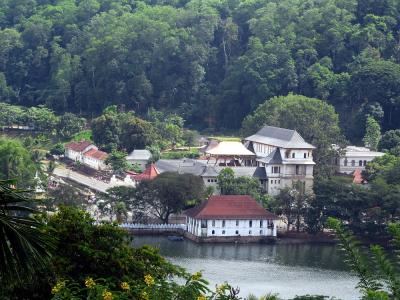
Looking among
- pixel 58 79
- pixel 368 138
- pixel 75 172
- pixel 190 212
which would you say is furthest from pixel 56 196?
pixel 58 79

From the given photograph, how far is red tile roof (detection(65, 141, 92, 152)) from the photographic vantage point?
53.0 meters

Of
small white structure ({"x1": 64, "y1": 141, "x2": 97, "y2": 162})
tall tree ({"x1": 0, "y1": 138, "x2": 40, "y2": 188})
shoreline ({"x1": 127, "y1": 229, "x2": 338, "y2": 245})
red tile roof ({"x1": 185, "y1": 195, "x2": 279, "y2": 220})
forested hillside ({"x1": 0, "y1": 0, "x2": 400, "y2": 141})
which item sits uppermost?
forested hillside ({"x1": 0, "y1": 0, "x2": 400, "y2": 141})

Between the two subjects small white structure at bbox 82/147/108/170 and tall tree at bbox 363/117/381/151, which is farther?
tall tree at bbox 363/117/381/151

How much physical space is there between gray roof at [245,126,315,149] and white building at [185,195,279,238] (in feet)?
24.7

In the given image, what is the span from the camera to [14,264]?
17.1ft

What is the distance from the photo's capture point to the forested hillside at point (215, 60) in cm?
5803

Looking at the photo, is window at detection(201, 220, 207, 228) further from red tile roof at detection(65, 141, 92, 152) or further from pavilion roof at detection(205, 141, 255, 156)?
red tile roof at detection(65, 141, 92, 152)

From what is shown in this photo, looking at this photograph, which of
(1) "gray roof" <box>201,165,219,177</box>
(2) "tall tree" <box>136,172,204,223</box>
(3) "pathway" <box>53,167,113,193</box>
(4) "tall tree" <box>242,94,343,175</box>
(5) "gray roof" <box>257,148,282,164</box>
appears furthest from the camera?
(4) "tall tree" <box>242,94,343,175</box>

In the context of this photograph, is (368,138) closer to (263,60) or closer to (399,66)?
(399,66)

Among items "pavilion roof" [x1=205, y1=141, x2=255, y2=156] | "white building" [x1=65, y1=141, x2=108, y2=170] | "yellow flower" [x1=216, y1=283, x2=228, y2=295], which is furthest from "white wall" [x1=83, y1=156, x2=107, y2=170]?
"yellow flower" [x1=216, y1=283, x2=228, y2=295]

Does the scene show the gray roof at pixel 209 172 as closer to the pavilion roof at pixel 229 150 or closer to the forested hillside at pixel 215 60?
the pavilion roof at pixel 229 150

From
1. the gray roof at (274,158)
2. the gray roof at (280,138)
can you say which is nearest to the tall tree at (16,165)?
the gray roof at (274,158)

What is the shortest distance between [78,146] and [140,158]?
547 cm

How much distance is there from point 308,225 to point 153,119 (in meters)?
22.7
